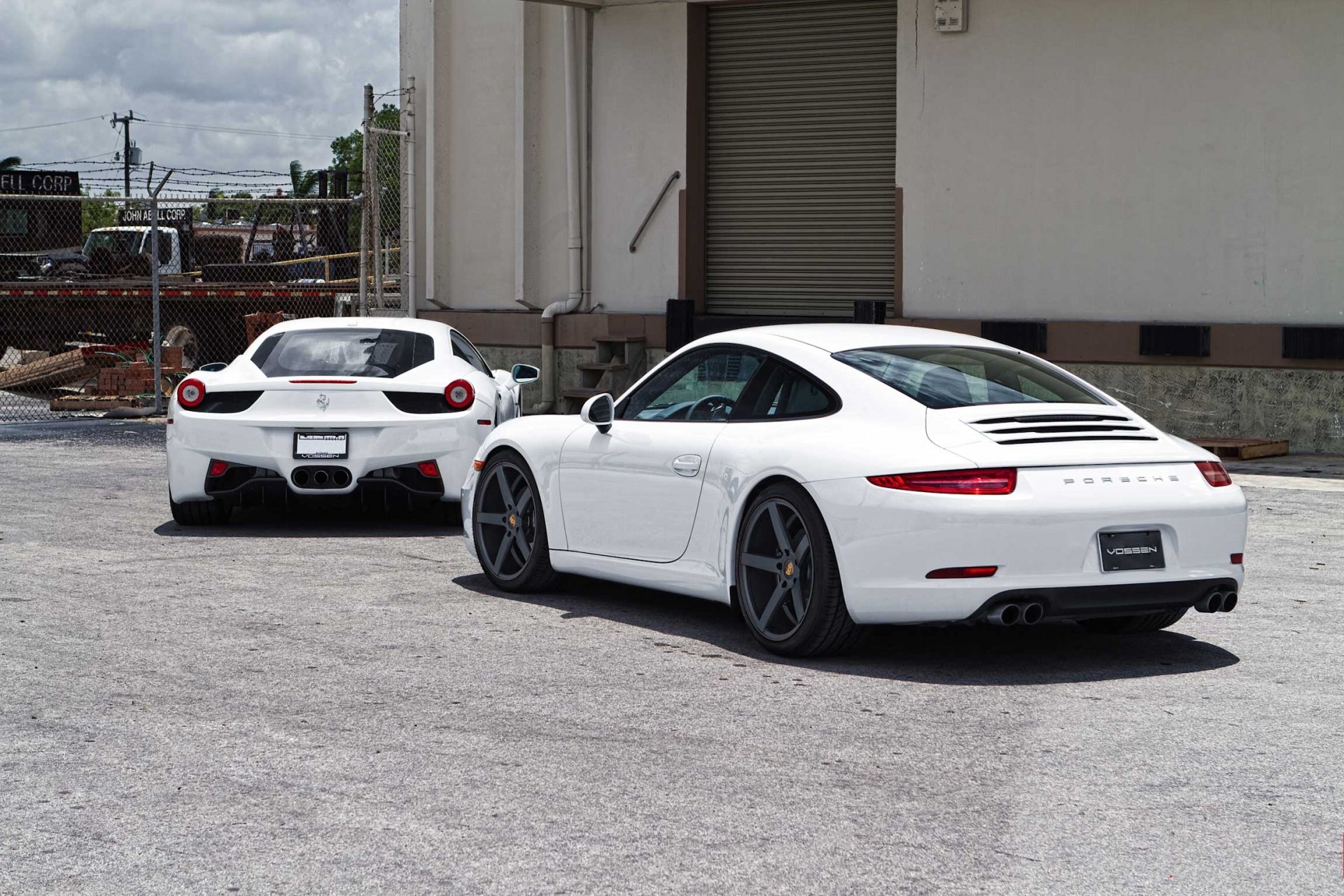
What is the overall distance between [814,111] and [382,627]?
39.2 ft

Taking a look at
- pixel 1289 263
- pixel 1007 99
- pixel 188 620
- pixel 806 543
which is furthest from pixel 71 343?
pixel 806 543

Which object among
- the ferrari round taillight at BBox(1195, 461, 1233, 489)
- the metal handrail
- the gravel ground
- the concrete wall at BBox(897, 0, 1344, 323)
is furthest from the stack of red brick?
the ferrari round taillight at BBox(1195, 461, 1233, 489)

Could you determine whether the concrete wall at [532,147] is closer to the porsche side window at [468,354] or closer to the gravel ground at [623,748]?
the porsche side window at [468,354]

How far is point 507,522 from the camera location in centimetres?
→ 869

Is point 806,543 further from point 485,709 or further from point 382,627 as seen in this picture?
point 382,627

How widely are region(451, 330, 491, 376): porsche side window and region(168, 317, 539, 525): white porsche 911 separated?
2.29 feet

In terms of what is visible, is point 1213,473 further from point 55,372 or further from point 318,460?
point 55,372

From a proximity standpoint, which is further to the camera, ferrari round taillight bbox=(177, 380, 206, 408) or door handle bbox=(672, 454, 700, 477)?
ferrari round taillight bbox=(177, 380, 206, 408)

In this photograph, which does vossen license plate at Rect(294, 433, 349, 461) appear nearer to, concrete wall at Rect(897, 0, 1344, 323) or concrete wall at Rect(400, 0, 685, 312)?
concrete wall at Rect(897, 0, 1344, 323)

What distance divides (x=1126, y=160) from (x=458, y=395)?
814 centimetres

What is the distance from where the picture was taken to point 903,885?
13.9 ft

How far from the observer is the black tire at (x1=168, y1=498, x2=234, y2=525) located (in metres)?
11.0

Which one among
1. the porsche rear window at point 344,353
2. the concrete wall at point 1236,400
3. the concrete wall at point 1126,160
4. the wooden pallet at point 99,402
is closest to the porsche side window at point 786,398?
the porsche rear window at point 344,353

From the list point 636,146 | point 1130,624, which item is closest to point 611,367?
point 636,146
